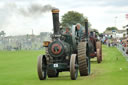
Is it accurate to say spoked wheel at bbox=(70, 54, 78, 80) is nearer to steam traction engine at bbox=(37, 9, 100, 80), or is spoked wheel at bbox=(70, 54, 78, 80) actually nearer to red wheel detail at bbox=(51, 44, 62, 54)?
steam traction engine at bbox=(37, 9, 100, 80)

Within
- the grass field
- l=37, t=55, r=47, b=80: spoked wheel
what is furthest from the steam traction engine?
the grass field

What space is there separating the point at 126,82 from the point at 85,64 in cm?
293

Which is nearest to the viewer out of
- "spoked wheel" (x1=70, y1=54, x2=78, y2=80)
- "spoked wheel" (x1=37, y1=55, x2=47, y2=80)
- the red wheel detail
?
"spoked wheel" (x1=70, y1=54, x2=78, y2=80)

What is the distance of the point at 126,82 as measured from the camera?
13008 mm

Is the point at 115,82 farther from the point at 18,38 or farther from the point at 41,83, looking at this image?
the point at 18,38

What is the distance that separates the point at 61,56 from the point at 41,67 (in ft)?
3.44

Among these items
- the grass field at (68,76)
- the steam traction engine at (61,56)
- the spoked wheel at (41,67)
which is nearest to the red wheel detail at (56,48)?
the steam traction engine at (61,56)

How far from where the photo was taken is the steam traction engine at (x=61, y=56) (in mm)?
14859

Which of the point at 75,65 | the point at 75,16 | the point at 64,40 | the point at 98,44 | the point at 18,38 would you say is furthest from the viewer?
the point at 75,16

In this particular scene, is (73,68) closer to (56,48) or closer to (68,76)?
(56,48)

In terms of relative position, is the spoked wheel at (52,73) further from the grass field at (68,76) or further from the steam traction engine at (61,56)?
the grass field at (68,76)

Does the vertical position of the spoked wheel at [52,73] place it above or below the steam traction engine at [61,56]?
below

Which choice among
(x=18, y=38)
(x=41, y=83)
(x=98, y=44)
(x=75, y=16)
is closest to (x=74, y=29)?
(x=41, y=83)

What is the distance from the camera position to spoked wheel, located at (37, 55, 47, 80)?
14797mm
